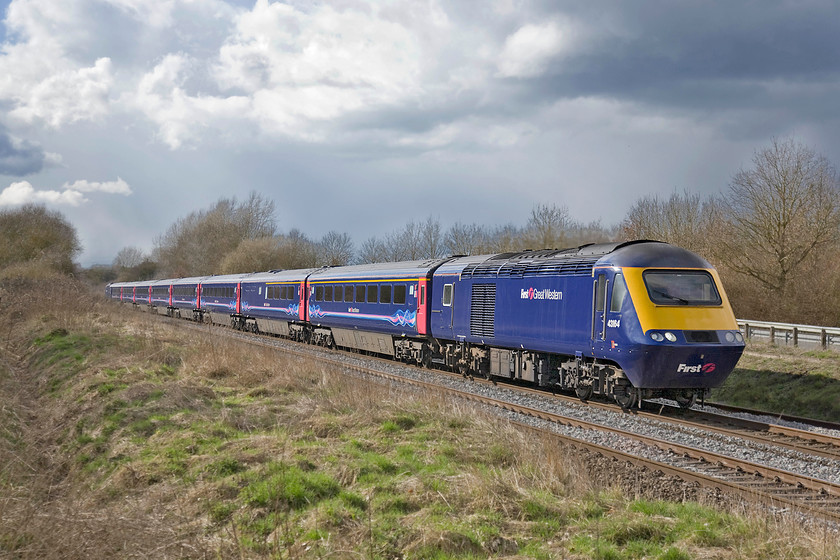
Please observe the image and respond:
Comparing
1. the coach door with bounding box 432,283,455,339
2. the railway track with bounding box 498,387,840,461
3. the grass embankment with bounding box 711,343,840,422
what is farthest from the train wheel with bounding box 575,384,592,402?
the coach door with bounding box 432,283,455,339

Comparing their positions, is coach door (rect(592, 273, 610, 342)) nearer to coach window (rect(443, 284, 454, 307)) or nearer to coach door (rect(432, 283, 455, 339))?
coach door (rect(432, 283, 455, 339))

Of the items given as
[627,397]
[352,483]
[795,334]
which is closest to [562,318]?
[627,397]

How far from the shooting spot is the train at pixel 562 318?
1296 centimetres

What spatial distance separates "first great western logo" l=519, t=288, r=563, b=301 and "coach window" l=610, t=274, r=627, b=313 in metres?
1.76

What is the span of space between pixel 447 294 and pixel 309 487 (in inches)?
500

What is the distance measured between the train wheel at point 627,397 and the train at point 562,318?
24 mm

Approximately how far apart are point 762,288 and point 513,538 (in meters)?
27.8

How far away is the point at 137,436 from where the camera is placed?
34.6 feet

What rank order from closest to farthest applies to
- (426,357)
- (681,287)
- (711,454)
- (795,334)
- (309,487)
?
(309,487)
(711,454)
(681,287)
(426,357)
(795,334)

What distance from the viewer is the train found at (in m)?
13.0

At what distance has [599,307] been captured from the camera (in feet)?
45.8

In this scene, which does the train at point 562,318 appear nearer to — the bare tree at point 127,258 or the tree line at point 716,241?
the tree line at point 716,241

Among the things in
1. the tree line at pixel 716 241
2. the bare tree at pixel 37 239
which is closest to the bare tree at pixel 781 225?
the tree line at pixel 716 241

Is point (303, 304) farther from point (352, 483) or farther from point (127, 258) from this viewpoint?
point (127, 258)
